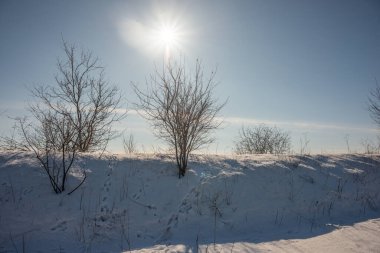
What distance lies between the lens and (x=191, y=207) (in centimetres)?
735

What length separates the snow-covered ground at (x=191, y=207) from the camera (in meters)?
6.03

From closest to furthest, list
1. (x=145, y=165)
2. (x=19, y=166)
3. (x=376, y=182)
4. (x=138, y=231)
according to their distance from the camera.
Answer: (x=138, y=231) → (x=19, y=166) → (x=145, y=165) → (x=376, y=182)

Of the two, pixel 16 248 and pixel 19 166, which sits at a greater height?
pixel 19 166

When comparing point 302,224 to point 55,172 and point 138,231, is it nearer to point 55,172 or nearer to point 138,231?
point 138,231

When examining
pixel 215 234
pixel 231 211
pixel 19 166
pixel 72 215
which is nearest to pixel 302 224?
pixel 231 211

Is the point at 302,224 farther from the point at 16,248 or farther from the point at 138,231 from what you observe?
the point at 16,248

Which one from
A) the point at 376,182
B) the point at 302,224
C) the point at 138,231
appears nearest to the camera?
the point at 138,231

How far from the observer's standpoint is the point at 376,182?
9.71m

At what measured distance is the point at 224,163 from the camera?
30.5ft

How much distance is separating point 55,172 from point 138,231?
2.78 m

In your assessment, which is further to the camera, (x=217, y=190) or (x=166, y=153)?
(x=166, y=153)

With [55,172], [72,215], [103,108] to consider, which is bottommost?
[72,215]

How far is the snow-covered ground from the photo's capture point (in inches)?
237

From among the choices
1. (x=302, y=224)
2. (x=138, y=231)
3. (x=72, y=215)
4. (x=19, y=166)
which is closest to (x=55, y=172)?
(x=19, y=166)
